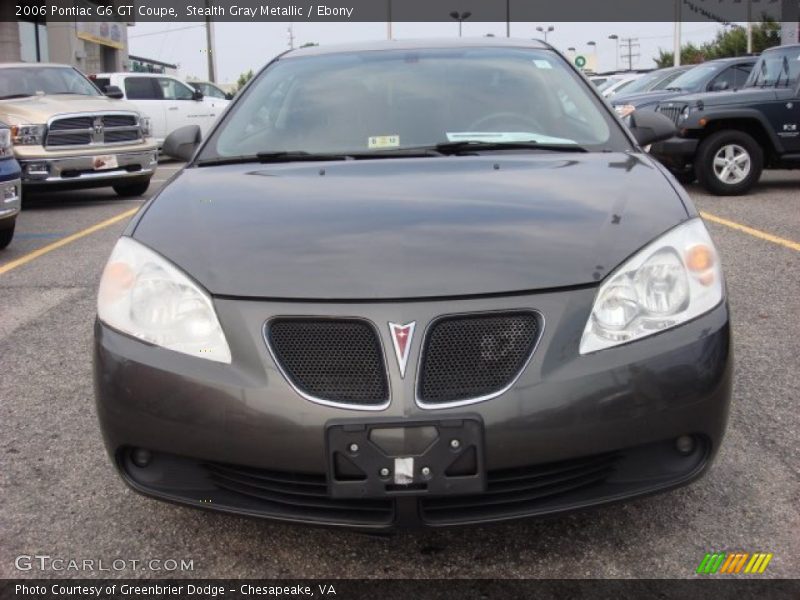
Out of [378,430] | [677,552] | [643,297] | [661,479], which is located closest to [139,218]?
[378,430]

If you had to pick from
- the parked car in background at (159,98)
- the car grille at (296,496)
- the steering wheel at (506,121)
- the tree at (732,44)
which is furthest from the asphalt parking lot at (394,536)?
the tree at (732,44)

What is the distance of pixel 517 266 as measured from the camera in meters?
2.23

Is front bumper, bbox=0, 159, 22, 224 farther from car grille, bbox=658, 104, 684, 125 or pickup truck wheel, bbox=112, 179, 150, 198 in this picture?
car grille, bbox=658, 104, 684, 125

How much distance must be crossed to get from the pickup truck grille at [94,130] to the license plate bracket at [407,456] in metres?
9.25

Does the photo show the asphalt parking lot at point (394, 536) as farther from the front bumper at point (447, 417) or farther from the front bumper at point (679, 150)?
the front bumper at point (679, 150)

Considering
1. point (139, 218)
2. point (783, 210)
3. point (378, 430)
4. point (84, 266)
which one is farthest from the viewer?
point (783, 210)

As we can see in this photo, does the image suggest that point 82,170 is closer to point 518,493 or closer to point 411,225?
point 411,225

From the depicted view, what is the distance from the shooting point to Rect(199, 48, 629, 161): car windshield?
3305 millimetres

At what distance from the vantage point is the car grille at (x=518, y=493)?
2.17 meters

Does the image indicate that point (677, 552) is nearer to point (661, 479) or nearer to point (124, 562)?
point (661, 479)

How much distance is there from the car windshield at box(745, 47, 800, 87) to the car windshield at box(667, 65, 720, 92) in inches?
75.6

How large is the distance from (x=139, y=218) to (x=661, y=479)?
1.66m

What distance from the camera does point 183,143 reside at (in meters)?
3.96

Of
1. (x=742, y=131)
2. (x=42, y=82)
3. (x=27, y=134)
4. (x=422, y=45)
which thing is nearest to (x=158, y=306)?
(x=422, y=45)
